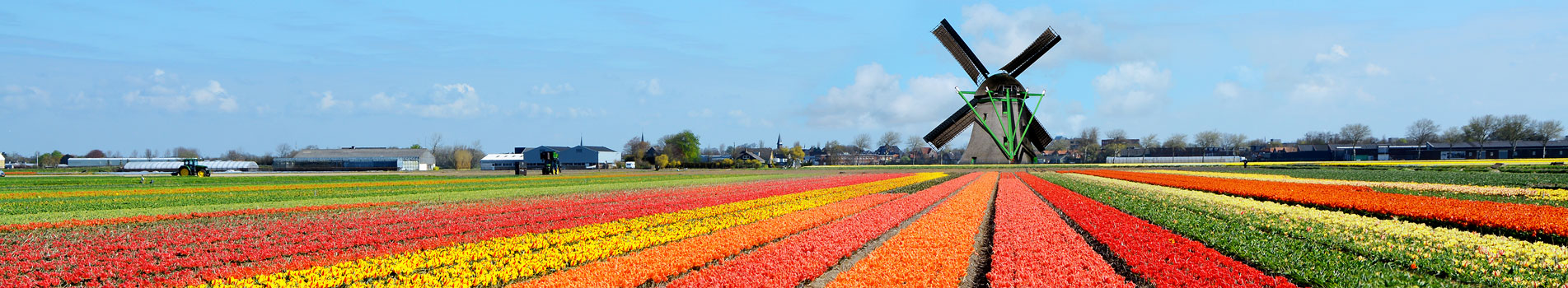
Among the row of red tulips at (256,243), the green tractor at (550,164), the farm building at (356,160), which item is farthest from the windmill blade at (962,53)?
the farm building at (356,160)

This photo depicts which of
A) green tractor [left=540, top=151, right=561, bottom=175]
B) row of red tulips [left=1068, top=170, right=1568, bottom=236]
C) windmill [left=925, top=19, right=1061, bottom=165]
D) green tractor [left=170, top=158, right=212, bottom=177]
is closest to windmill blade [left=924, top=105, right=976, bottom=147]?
windmill [left=925, top=19, right=1061, bottom=165]

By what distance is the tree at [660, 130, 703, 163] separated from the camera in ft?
428

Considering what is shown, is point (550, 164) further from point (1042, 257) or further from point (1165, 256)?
point (1165, 256)

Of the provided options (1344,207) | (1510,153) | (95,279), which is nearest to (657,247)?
(95,279)

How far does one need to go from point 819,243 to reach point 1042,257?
3.76m

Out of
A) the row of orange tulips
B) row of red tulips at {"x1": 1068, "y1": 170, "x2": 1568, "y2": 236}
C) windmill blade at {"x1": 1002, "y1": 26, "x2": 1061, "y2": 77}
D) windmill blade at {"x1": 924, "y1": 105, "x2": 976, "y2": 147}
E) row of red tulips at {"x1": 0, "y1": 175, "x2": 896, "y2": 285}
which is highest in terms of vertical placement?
windmill blade at {"x1": 1002, "y1": 26, "x2": 1061, "y2": 77}

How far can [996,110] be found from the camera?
226 ft

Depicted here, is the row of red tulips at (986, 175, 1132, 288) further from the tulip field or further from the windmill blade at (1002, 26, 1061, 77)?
the windmill blade at (1002, 26, 1061, 77)

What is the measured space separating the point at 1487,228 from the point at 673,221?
1643cm

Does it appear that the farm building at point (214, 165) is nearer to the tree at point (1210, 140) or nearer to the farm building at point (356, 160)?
the farm building at point (356, 160)

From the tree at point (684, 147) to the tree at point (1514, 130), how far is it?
123231 mm

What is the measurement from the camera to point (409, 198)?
27141 millimetres

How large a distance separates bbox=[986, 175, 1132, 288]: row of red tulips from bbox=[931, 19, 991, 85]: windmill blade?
54230 mm

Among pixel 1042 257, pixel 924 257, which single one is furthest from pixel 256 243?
pixel 1042 257
